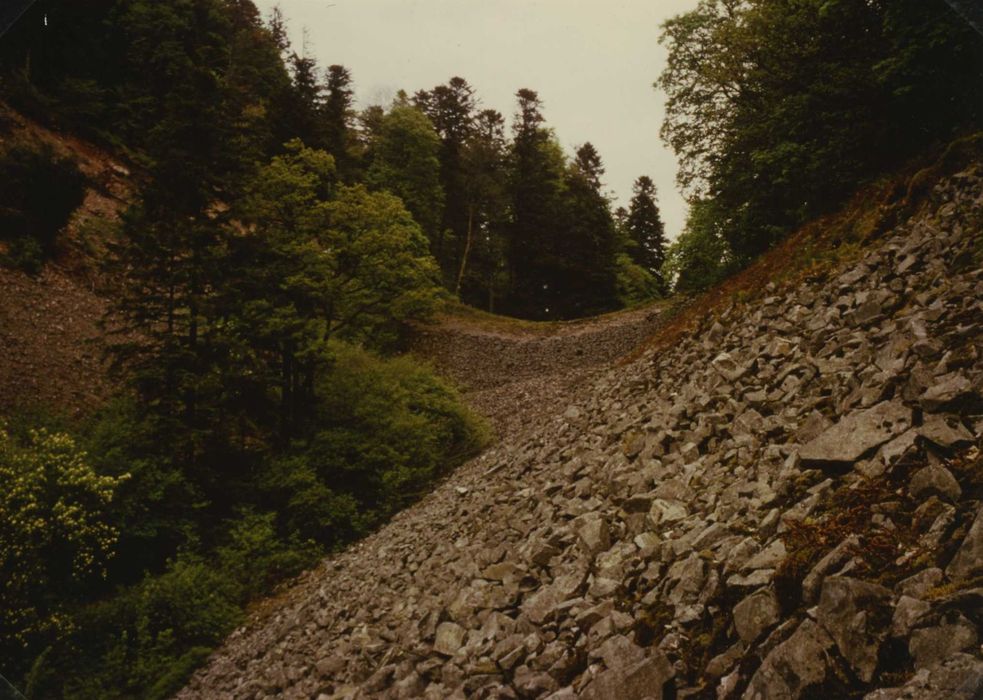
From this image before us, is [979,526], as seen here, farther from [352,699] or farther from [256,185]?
[256,185]

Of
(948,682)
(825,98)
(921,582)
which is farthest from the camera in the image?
(825,98)

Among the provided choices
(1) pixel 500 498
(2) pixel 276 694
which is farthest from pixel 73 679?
(1) pixel 500 498

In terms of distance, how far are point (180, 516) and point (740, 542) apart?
13.2 m

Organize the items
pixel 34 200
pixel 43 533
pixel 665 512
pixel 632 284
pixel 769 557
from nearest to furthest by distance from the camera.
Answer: pixel 769 557
pixel 665 512
pixel 43 533
pixel 34 200
pixel 632 284

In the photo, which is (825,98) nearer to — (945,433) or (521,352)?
(945,433)

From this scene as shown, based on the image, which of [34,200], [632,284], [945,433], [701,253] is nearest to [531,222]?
[632,284]

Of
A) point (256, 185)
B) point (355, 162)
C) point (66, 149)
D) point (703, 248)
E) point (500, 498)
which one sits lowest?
point (500, 498)

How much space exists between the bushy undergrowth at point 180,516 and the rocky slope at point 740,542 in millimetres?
1610

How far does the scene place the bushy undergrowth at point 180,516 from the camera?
9586mm

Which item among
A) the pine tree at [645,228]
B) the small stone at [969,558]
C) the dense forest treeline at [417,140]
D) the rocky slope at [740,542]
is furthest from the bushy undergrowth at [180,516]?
the pine tree at [645,228]

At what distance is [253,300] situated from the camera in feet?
48.7

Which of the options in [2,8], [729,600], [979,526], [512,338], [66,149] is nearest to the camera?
[979,526]

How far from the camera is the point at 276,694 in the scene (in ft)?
25.6

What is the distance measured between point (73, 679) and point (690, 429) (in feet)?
37.7
